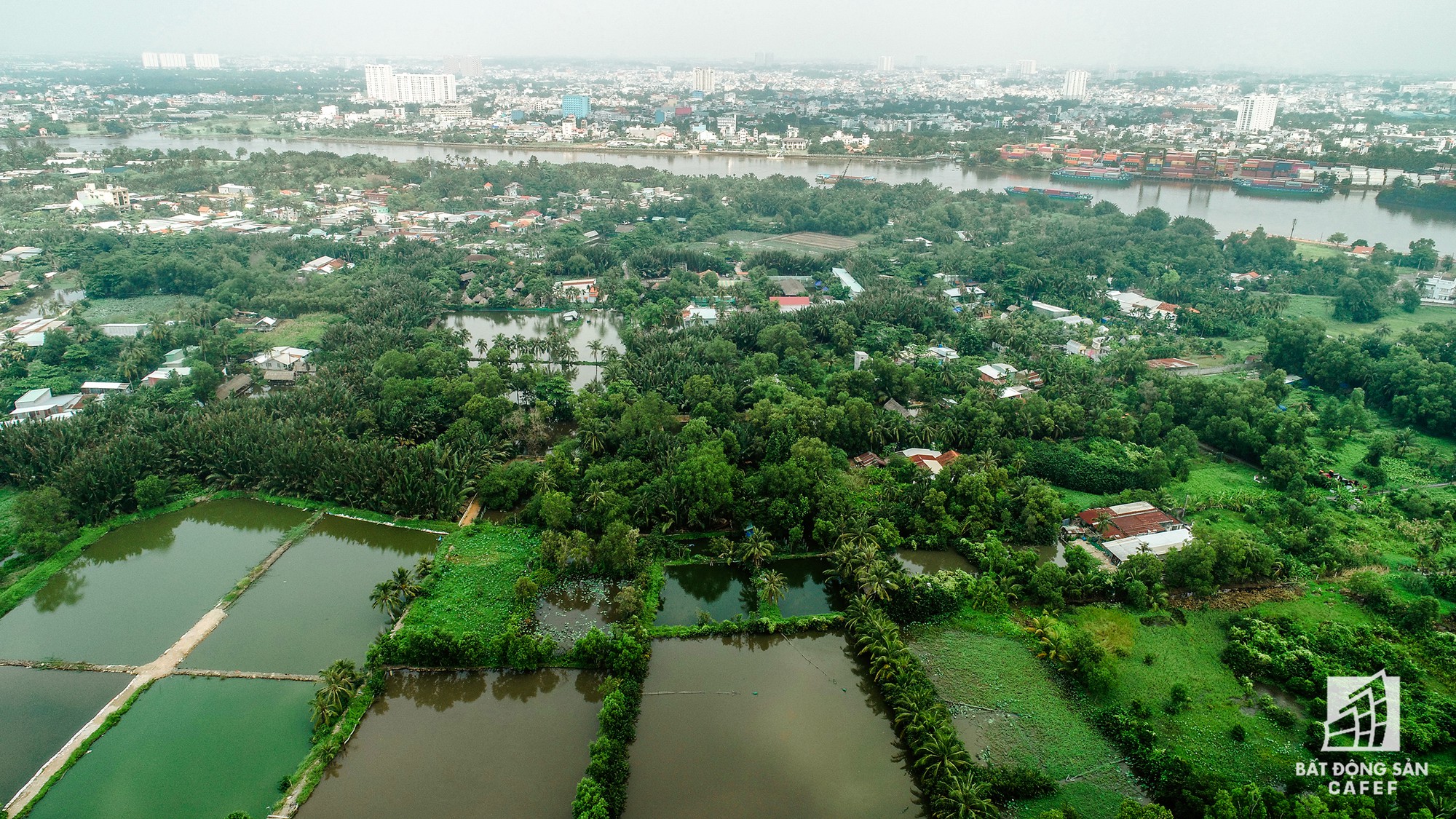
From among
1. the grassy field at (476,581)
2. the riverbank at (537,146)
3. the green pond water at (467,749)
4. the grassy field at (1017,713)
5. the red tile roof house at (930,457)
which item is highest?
the riverbank at (537,146)

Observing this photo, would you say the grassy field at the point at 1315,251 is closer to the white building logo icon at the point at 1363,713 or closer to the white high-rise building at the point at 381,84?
the white building logo icon at the point at 1363,713

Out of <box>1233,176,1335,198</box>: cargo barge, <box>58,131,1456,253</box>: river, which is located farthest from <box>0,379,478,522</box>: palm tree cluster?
<box>1233,176,1335,198</box>: cargo barge

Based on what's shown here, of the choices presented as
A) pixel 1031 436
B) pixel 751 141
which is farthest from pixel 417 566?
pixel 751 141

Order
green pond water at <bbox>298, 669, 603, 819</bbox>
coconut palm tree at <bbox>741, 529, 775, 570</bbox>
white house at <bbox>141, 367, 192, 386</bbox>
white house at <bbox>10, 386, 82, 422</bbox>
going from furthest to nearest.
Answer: white house at <bbox>141, 367, 192, 386</bbox> < white house at <bbox>10, 386, 82, 422</bbox> < coconut palm tree at <bbox>741, 529, 775, 570</bbox> < green pond water at <bbox>298, 669, 603, 819</bbox>

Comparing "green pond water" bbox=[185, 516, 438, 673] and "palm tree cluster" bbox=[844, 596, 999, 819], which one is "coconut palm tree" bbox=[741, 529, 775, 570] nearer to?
"palm tree cluster" bbox=[844, 596, 999, 819]

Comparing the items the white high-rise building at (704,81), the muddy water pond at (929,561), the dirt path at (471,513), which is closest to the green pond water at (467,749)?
the dirt path at (471,513)
